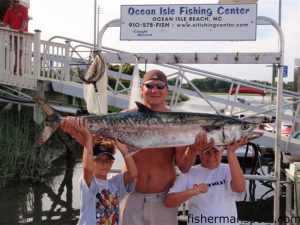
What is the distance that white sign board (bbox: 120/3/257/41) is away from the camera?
5863mm

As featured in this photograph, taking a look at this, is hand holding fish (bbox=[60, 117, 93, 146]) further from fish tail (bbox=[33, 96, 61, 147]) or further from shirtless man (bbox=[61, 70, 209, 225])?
shirtless man (bbox=[61, 70, 209, 225])

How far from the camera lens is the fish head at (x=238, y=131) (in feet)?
11.7

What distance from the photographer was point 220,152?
3.71 m

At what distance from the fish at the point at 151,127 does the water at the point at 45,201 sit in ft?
16.6

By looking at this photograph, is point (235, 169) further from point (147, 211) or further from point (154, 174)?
point (147, 211)

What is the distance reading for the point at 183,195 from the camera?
3.57 m

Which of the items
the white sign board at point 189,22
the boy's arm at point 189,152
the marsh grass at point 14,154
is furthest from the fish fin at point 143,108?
the marsh grass at point 14,154

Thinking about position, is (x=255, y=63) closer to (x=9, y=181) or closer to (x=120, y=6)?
(x=120, y=6)

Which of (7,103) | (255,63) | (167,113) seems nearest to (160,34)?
(255,63)

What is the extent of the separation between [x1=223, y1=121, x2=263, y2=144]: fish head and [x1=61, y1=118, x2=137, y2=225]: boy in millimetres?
781

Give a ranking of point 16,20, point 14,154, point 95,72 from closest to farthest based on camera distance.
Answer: point 95,72 < point 14,154 < point 16,20

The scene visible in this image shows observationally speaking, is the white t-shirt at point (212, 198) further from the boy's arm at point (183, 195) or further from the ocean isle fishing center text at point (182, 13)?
the ocean isle fishing center text at point (182, 13)

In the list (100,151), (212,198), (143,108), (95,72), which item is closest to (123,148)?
(100,151)

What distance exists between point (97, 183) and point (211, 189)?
0.91 meters
